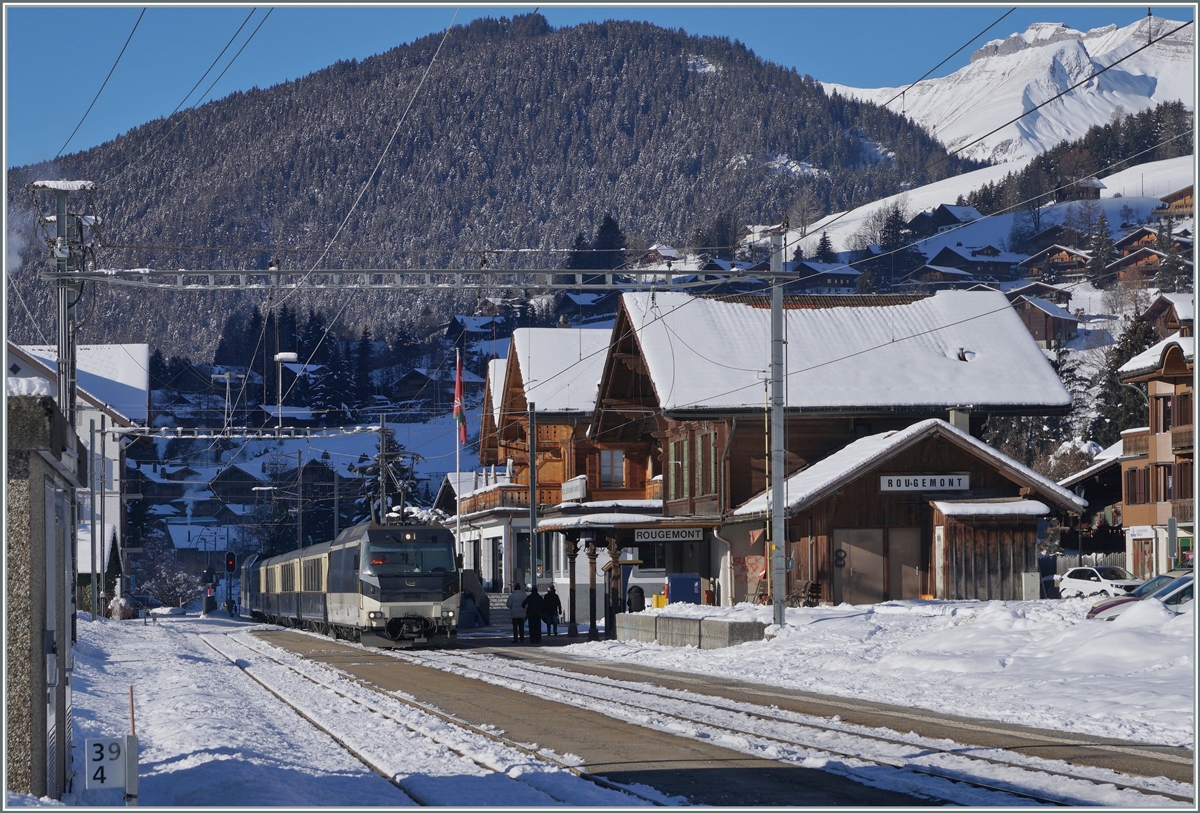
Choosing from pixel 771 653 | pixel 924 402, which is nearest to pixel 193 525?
pixel 924 402

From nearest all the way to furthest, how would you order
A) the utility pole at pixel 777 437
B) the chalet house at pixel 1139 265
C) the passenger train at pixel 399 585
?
the utility pole at pixel 777 437 < the passenger train at pixel 399 585 < the chalet house at pixel 1139 265

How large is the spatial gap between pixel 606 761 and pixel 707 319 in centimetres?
3473

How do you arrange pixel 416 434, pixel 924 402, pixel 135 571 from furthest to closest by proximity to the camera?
pixel 416 434, pixel 135 571, pixel 924 402

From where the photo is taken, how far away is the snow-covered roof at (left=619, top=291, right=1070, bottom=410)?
139 ft

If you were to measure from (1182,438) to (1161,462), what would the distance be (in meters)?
4.90

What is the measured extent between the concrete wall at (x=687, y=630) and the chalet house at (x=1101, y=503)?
133 feet

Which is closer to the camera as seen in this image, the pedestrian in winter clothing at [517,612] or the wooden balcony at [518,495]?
the pedestrian in winter clothing at [517,612]

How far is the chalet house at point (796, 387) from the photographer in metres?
42.0

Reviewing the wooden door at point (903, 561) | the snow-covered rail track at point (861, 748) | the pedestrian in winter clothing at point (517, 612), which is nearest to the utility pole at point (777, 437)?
the snow-covered rail track at point (861, 748)

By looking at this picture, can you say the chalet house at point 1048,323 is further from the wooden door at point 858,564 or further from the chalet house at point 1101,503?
the wooden door at point 858,564

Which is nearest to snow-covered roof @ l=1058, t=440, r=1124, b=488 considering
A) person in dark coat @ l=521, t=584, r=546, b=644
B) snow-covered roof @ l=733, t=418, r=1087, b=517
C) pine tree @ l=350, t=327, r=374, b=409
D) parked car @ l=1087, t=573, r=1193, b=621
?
snow-covered roof @ l=733, t=418, r=1087, b=517

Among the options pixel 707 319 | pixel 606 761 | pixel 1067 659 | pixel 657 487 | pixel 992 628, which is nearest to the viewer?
pixel 606 761

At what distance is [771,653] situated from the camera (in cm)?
2598

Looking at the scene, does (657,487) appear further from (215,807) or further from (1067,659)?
(215,807)
